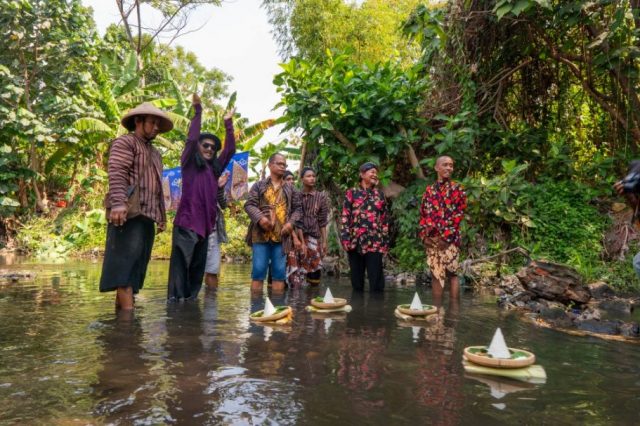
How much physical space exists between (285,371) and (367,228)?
4.35 metres

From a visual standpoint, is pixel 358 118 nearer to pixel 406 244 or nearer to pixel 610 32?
pixel 406 244

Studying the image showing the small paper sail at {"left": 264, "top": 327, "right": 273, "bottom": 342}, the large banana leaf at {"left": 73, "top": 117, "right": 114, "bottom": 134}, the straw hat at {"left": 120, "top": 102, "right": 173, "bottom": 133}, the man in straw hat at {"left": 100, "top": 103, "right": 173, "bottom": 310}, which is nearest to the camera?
the small paper sail at {"left": 264, "top": 327, "right": 273, "bottom": 342}

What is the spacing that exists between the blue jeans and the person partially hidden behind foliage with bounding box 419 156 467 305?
1996mm

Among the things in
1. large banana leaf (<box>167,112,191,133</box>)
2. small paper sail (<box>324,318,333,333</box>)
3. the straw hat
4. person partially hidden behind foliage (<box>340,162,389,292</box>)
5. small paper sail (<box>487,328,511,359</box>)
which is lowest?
small paper sail (<box>324,318,333,333</box>)

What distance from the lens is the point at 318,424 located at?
2.37 m

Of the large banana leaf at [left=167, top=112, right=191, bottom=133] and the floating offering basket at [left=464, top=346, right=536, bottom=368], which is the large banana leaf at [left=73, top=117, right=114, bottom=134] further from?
the floating offering basket at [left=464, top=346, right=536, bottom=368]

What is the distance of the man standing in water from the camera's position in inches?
286

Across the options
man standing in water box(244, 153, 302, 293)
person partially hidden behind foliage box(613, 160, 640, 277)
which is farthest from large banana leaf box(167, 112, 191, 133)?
person partially hidden behind foliage box(613, 160, 640, 277)

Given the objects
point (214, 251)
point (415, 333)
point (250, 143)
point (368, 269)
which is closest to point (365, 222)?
point (368, 269)

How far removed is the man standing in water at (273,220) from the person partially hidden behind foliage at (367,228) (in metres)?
0.74

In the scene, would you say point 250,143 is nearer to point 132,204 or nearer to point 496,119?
point 496,119

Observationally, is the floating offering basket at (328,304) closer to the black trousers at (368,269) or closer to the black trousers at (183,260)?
the black trousers at (183,260)

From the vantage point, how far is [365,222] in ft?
24.4

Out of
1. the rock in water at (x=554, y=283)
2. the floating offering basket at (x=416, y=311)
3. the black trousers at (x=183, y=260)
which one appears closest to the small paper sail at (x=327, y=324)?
the floating offering basket at (x=416, y=311)
